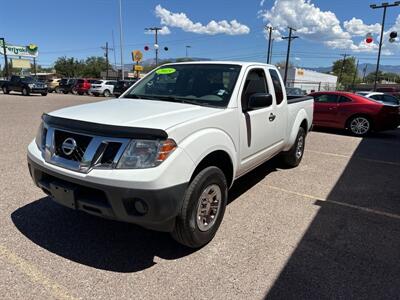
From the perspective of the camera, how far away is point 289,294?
260 centimetres

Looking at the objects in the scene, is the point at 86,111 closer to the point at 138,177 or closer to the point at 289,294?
the point at 138,177

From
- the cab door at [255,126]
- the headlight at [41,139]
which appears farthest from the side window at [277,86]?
the headlight at [41,139]

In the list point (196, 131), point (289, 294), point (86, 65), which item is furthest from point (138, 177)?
point (86, 65)

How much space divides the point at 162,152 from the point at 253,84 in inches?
84.6

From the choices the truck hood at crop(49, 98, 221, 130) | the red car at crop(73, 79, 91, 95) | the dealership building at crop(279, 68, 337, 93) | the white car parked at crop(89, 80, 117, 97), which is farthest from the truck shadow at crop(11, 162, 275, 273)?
the dealership building at crop(279, 68, 337, 93)

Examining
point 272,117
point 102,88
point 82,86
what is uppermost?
point 272,117

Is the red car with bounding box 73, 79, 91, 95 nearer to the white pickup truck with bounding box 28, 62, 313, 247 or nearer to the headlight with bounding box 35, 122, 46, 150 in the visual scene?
the white pickup truck with bounding box 28, 62, 313, 247

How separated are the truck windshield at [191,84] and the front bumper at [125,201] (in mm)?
1376

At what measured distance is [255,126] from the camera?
4031mm

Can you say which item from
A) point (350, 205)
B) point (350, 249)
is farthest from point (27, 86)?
point (350, 249)

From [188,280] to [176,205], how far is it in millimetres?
671

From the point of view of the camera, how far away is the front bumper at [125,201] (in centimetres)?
250

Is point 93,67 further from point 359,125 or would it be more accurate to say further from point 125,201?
point 125,201

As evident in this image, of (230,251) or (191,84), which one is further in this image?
(191,84)
